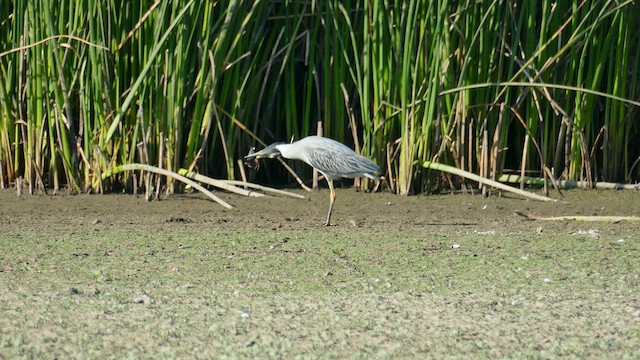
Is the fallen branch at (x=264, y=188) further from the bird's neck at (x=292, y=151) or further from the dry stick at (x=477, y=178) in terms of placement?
the dry stick at (x=477, y=178)

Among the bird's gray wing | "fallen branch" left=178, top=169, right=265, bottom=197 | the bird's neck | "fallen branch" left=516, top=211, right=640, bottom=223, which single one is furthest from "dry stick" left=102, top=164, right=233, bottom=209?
"fallen branch" left=516, top=211, right=640, bottom=223

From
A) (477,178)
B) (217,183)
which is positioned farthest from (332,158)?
(477,178)

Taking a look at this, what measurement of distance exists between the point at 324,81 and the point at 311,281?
126 inches

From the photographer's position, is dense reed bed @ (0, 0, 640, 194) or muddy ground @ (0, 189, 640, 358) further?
dense reed bed @ (0, 0, 640, 194)

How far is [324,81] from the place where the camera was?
7496mm

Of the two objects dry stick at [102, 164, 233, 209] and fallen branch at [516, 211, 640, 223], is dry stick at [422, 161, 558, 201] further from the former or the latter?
dry stick at [102, 164, 233, 209]

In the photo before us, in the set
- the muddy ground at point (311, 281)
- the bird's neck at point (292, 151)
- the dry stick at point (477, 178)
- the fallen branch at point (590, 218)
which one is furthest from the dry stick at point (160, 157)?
the fallen branch at point (590, 218)

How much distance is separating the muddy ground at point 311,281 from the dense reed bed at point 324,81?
0.47 m

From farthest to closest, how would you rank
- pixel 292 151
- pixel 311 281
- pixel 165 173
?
pixel 165 173, pixel 292 151, pixel 311 281

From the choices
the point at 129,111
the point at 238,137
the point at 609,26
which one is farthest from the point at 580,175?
the point at 129,111

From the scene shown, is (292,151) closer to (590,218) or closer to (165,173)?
(165,173)

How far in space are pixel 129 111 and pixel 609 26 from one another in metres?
3.01

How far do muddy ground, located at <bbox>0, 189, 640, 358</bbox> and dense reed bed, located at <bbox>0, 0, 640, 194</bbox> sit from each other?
0.47 meters

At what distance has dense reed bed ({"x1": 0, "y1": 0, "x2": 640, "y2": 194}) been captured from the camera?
6.94 m
